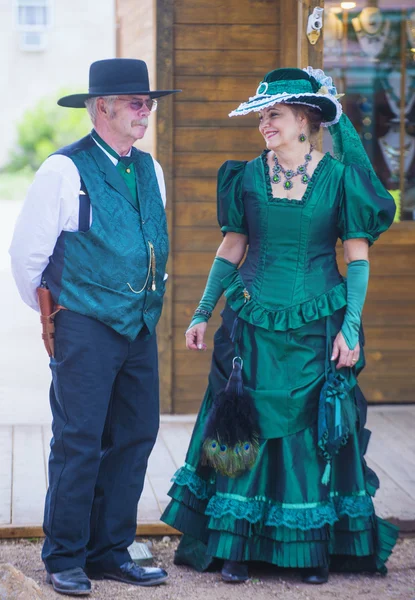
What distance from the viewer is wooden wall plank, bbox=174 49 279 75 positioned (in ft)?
18.8

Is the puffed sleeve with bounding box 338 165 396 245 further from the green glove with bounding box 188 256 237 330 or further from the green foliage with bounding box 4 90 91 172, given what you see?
the green foliage with bounding box 4 90 91 172

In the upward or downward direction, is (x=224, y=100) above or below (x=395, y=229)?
above

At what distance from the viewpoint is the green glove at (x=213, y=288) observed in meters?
3.99

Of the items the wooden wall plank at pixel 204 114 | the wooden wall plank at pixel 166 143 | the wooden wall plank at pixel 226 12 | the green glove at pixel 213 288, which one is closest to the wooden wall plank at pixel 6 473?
the wooden wall plank at pixel 166 143

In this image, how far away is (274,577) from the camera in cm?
388

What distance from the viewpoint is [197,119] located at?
5.80 metres

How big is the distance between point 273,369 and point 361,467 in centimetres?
48

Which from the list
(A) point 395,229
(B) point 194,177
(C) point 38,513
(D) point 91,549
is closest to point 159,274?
(D) point 91,549

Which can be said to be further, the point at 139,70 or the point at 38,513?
the point at 38,513

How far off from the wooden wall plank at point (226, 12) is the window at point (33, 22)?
32385mm

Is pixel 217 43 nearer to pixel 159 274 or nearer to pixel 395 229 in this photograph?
pixel 395 229

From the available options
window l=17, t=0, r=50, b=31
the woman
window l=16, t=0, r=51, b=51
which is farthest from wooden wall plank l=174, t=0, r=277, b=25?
window l=17, t=0, r=50, b=31

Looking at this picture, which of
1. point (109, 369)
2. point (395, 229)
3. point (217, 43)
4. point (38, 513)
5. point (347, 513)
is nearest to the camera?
point (109, 369)

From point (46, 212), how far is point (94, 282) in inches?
10.7
